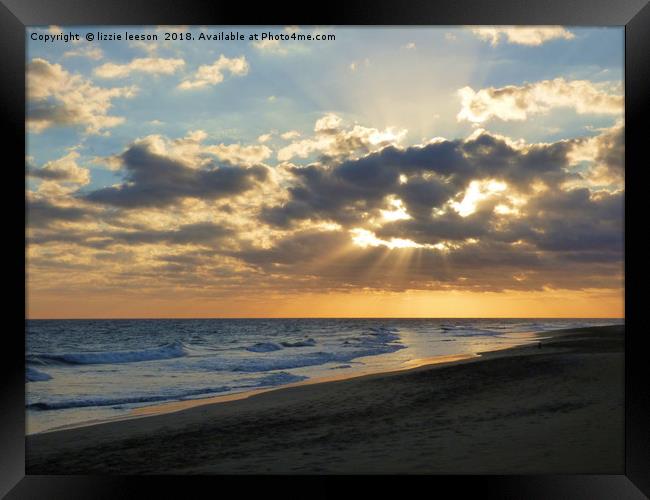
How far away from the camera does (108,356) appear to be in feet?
94.1

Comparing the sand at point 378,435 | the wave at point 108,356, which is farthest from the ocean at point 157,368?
the sand at point 378,435

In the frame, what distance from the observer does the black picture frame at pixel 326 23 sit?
5.12 m

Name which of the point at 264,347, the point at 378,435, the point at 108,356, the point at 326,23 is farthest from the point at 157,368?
the point at 326,23

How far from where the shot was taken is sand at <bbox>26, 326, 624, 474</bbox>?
6.50 meters

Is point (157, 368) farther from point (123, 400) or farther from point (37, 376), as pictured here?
point (123, 400)

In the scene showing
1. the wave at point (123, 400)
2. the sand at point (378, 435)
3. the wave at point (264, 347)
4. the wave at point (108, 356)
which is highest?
the sand at point (378, 435)

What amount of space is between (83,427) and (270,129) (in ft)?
23.2

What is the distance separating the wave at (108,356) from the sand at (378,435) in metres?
17.3

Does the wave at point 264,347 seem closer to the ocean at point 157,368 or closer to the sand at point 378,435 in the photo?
the ocean at point 157,368

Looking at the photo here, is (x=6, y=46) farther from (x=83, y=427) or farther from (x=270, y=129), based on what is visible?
(x=83, y=427)

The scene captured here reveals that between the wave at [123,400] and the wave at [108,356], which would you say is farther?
the wave at [108,356]

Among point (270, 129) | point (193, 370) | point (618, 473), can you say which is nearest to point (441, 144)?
point (270, 129)

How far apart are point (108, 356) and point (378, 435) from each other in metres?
24.9

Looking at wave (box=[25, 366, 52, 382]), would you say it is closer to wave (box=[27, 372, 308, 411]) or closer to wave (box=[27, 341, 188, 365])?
wave (box=[27, 341, 188, 365])
